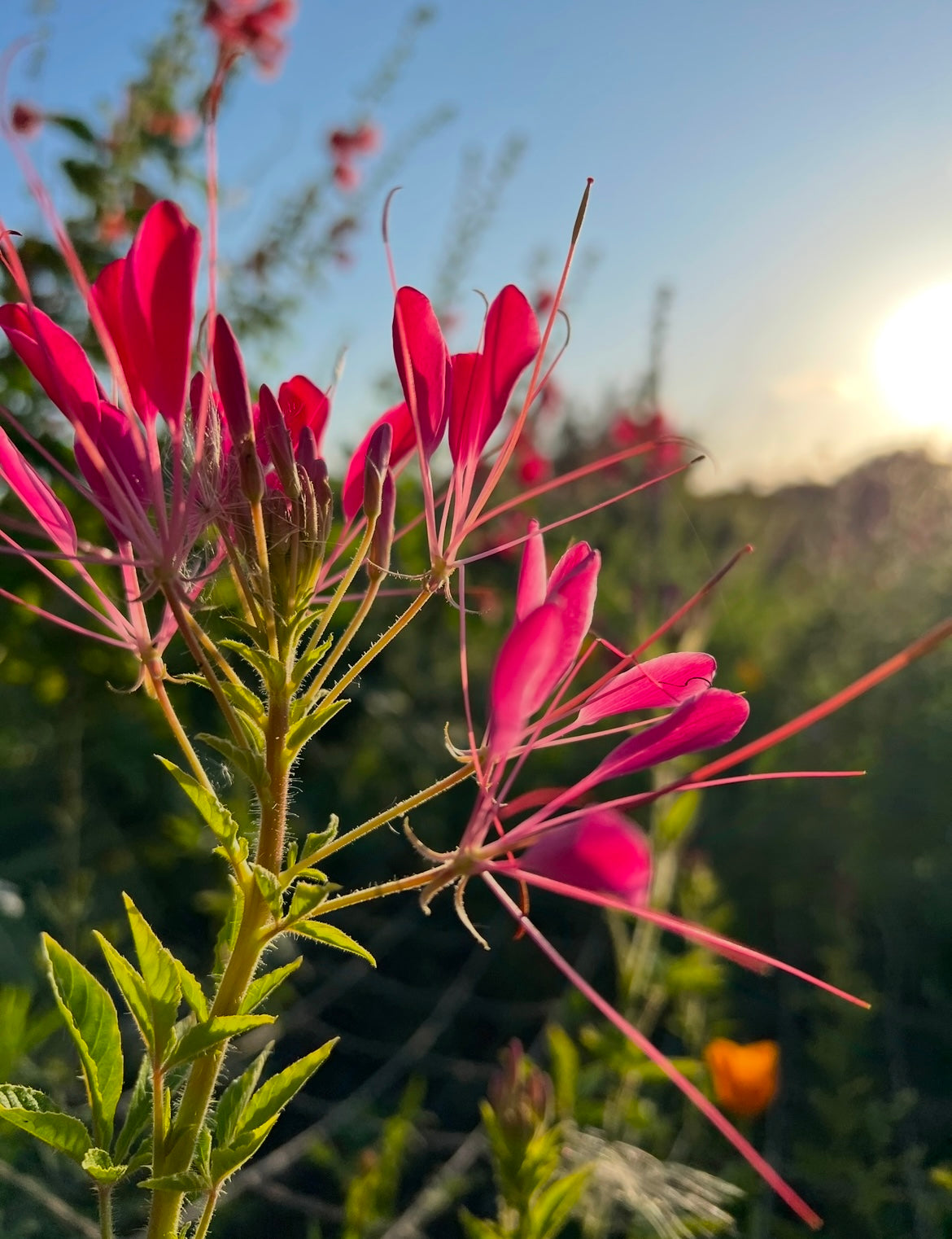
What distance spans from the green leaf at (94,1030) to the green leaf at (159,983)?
38 mm

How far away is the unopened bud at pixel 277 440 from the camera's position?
403 mm

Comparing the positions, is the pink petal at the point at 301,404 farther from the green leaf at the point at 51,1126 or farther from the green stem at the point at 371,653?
the green leaf at the point at 51,1126

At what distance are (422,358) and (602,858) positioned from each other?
25cm

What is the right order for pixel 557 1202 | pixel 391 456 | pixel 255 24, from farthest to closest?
pixel 255 24, pixel 557 1202, pixel 391 456

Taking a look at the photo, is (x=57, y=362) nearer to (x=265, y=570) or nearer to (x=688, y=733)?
(x=265, y=570)

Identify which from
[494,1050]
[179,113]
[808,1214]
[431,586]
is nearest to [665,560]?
[494,1050]

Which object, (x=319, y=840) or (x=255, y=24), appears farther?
(x=255, y=24)

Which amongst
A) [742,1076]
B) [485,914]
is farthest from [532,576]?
[485,914]

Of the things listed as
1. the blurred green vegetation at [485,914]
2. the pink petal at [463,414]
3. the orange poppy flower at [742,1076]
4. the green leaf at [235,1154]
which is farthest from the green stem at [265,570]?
the orange poppy flower at [742,1076]

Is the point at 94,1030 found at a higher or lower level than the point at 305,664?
lower

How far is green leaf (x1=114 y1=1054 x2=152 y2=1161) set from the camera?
0.40m

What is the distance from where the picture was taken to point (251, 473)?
39 cm

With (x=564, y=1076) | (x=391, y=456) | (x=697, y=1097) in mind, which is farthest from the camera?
(x=564, y=1076)

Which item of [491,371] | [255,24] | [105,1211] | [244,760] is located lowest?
[105,1211]
